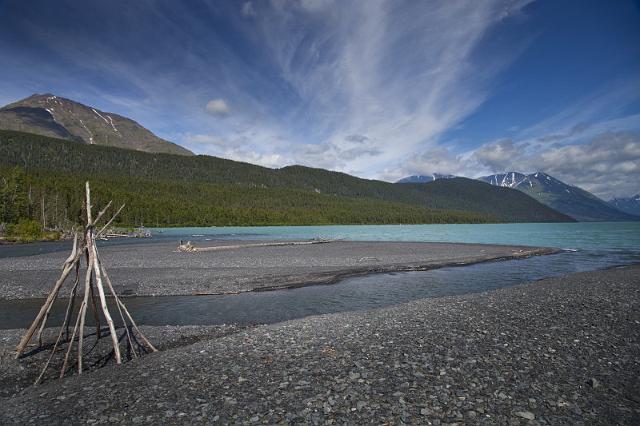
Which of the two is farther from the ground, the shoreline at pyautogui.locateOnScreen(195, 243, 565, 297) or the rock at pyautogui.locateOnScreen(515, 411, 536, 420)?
the rock at pyautogui.locateOnScreen(515, 411, 536, 420)

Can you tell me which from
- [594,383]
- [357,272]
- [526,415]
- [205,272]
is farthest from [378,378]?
[205,272]

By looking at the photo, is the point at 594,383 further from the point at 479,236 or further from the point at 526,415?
the point at 479,236

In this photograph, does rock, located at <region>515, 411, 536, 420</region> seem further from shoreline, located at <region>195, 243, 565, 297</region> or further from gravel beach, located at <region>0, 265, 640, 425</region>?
shoreline, located at <region>195, 243, 565, 297</region>

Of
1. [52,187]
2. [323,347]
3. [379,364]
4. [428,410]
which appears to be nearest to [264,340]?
[323,347]

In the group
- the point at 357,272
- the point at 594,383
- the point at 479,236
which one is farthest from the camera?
the point at 479,236

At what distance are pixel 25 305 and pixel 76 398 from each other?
16424 mm

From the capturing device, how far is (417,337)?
1245 cm

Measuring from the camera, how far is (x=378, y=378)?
9070 mm

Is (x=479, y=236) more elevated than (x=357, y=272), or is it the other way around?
(x=479, y=236)

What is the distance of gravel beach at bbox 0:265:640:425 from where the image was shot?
24.4 ft

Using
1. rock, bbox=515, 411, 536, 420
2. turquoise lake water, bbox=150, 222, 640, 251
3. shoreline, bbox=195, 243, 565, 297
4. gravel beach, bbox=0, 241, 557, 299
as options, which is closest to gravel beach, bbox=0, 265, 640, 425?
rock, bbox=515, 411, 536, 420

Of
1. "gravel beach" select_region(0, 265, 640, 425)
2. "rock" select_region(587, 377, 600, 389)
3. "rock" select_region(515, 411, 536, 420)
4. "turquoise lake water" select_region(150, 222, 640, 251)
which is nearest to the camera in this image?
"rock" select_region(515, 411, 536, 420)

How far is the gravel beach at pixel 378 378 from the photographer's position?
744cm

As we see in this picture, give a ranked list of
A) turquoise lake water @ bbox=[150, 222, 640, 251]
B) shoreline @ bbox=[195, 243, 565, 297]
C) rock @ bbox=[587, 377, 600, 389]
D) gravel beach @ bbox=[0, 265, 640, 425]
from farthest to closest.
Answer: turquoise lake water @ bbox=[150, 222, 640, 251]
shoreline @ bbox=[195, 243, 565, 297]
rock @ bbox=[587, 377, 600, 389]
gravel beach @ bbox=[0, 265, 640, 425]
